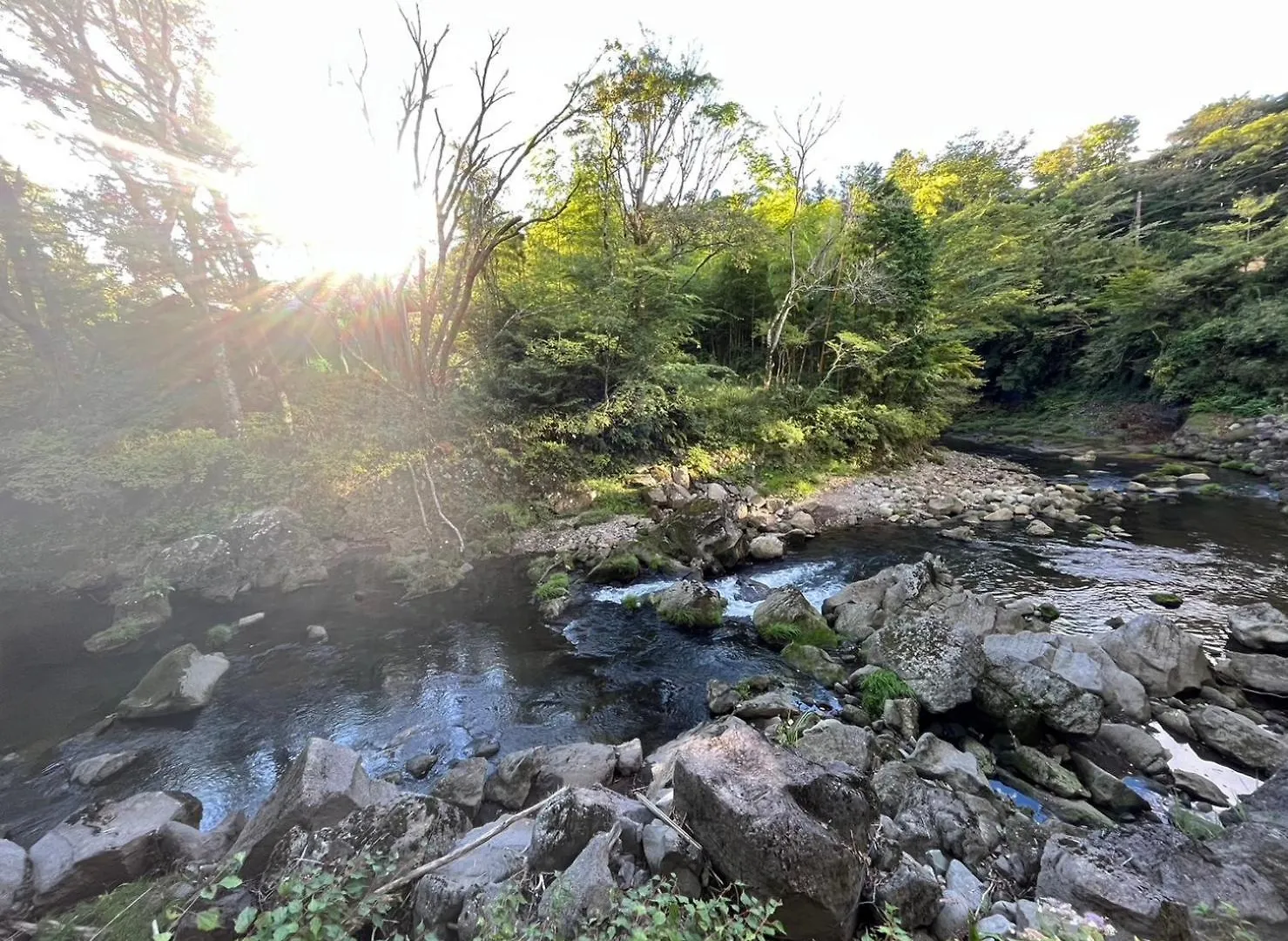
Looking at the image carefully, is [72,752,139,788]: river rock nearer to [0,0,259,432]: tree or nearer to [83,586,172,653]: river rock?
[83,586,172,653]: river rock

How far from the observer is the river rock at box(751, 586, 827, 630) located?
7984 mm

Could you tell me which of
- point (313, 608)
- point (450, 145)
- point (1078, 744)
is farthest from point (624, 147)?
point (1078, 744)

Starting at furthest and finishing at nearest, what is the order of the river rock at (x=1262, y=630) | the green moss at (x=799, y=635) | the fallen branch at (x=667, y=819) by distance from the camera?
the green moss at (x=799, y=635)
the river rock at (x=1262, y=630)
the fallen branch at (x=667, y=819)

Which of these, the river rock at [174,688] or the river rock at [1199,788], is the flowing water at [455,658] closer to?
the river rock at [174,688]

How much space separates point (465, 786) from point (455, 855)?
190 centimetres

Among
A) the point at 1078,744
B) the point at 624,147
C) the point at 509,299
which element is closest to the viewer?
the point at 1078,744

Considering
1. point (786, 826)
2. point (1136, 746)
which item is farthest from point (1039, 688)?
point (786, 826)

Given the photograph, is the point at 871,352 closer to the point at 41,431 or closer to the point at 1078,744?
the point at 1078,744

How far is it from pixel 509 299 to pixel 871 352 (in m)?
13.0

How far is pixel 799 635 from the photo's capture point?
7789 millimetres

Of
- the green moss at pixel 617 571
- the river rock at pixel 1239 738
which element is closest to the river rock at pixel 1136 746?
the river rock at pixel 1239 738

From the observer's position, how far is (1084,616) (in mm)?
8156

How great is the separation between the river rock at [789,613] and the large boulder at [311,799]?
565cm

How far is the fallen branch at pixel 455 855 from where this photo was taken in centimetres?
301
